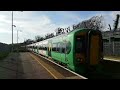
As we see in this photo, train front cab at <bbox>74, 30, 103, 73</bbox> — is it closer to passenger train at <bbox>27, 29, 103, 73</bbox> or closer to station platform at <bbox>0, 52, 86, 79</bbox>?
passenger train at <bbox>27, 29, 103, 73</bbox>

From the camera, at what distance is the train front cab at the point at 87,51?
1978cm

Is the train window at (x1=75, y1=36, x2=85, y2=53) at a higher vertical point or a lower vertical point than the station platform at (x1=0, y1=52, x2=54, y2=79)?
higher

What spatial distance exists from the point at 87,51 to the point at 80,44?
0.80 metres

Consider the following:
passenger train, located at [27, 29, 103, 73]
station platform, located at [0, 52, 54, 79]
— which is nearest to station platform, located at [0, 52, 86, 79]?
station platform, located at [0, 52, 54, 79]

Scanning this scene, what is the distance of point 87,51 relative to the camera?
1989cm

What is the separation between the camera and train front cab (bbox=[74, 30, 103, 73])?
64.9 ft

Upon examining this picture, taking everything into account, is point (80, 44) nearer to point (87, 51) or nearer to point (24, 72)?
point (87, 51)

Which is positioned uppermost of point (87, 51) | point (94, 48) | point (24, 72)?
point (94, 48)

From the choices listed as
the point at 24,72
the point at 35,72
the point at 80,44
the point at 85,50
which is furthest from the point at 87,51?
the point at 24,72
